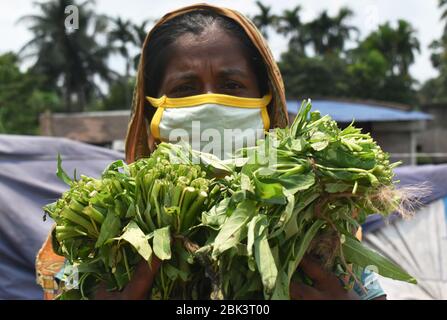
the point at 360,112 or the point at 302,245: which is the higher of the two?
the point at 360,112

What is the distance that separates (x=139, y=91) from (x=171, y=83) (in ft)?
0.58

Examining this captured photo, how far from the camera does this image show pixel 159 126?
1.58 meters

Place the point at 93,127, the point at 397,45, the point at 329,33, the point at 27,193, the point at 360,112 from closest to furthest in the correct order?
the point at 27,193, the point at 93,127, the point at 360,112, the point at 397,45, the point at 329,33

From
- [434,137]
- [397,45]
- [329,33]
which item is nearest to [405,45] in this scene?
[397,45]

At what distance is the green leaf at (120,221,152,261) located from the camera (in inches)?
39.8

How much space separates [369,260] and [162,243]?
1.42ft

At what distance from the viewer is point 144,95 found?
5.65 ft

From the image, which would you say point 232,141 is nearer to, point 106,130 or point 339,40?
point 106,130

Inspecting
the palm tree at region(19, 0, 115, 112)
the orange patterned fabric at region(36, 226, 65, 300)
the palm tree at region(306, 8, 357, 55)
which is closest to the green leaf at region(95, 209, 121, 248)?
the orange patterned fabric at region(36, 226, 65, 300)

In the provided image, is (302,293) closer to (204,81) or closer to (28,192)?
(204,81)

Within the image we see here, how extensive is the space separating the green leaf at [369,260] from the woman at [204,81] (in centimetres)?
33

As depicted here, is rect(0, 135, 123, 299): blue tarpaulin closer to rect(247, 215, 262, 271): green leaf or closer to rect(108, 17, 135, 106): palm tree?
rect(247, 215, 262, 271): green leaf

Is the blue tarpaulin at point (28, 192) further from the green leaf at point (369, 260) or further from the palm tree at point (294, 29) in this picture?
the palm tree at point (294, 29)

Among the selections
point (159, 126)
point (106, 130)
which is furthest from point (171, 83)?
point (106, 130)
